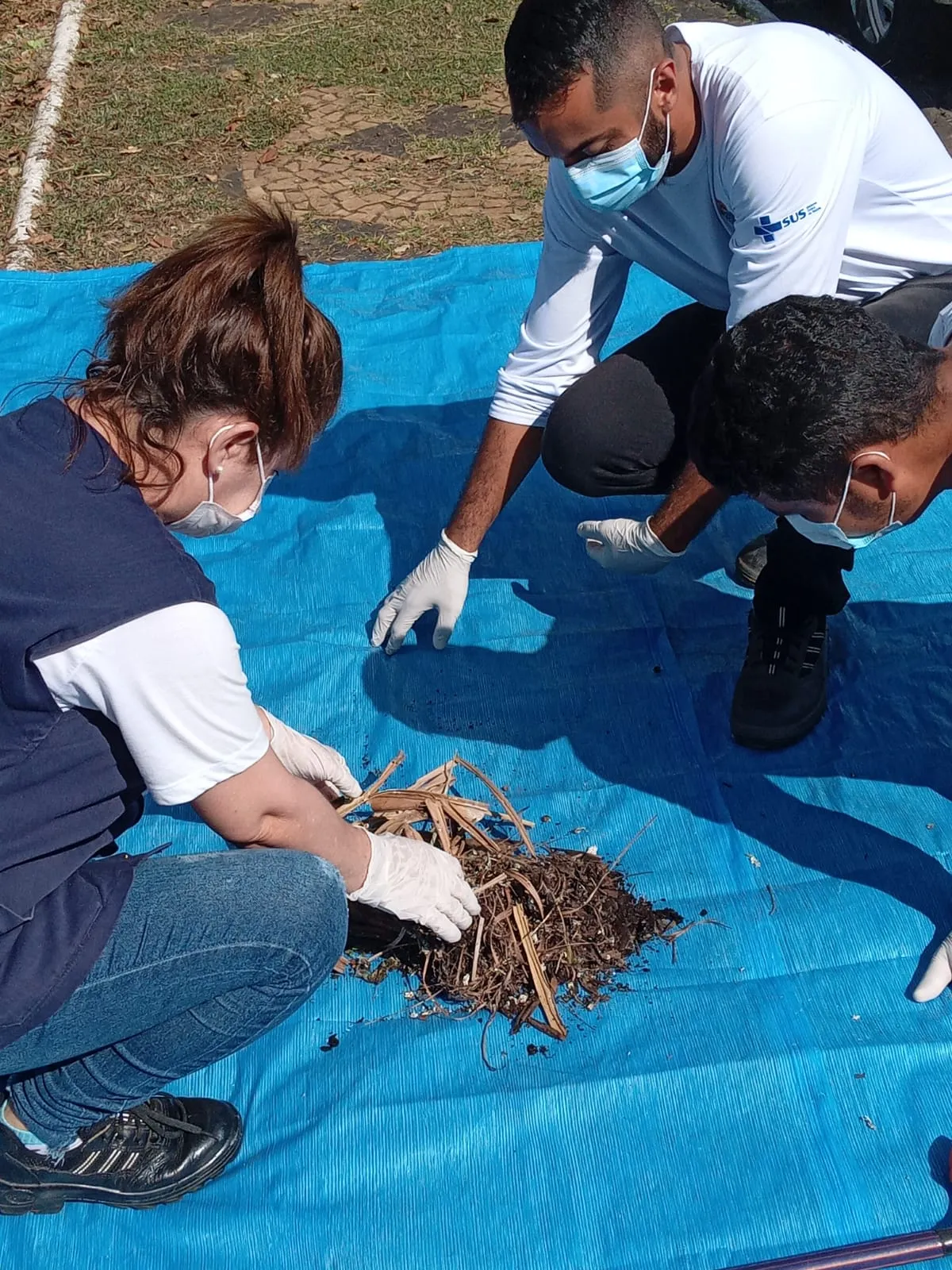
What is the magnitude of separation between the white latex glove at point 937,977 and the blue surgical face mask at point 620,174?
1584 mm

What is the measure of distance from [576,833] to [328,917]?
0.75 metres

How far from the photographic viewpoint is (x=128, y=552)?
1.35 meters

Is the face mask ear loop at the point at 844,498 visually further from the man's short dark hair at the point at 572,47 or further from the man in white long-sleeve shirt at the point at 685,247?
the man's short dark hair at the point at 572,47

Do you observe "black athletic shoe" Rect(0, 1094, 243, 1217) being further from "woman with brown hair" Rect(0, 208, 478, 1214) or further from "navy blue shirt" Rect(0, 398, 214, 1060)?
"navy blue shirt" Rect(0, 398, 214, 1060)

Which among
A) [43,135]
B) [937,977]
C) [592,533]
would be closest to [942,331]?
[592,533]

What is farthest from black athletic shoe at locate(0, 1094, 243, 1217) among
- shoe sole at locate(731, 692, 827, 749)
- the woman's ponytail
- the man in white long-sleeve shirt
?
shoe sole at locate(731, 692, 827, 749)

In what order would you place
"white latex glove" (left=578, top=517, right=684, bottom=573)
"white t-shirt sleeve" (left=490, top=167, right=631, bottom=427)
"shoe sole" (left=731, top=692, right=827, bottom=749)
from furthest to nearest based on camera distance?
"white t-shirt sleeve" (left=490, top=167, right=631, bottom=427) → "white latex glove" (left=578, top=517, right=684, bottom=573) → "shoe sole" (left=731, top=692, right=827, bottom=749)

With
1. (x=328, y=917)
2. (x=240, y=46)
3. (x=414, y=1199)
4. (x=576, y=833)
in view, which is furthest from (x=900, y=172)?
(x=240, y=46)

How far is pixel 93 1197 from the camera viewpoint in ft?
5.84

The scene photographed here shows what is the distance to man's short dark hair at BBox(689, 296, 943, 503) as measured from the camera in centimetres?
165

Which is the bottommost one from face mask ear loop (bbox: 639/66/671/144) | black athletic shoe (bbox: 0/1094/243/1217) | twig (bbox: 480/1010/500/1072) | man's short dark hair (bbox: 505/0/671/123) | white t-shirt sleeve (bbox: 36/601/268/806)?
black athletic shoe (bbox: 0/1094/243/1217)

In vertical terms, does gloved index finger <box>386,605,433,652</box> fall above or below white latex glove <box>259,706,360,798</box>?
below

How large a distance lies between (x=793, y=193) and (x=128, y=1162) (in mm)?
2098

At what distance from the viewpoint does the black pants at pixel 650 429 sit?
2.51 metres
